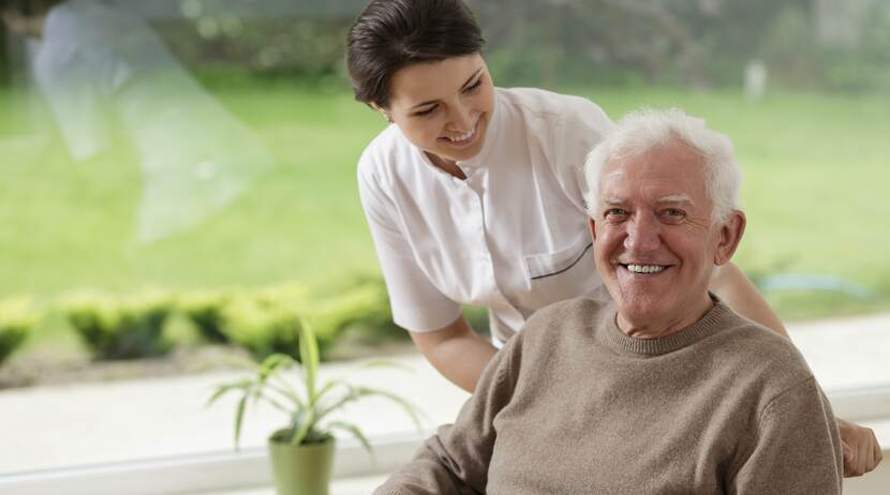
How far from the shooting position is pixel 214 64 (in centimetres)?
319

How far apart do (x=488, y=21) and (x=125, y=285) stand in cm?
112

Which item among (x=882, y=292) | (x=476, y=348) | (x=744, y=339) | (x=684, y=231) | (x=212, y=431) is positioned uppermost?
(x=684, y=231)

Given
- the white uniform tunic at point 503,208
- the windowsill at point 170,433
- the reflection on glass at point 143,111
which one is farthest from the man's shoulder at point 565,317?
the reflection on glass at point 143,111

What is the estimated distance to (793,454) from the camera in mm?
1851

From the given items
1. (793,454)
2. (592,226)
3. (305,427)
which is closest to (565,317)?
(592,226)

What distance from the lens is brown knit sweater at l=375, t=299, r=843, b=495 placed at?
1868 mm

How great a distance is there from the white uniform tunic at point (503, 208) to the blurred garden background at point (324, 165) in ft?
2.78

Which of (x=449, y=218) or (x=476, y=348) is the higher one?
(x=449, y=218)

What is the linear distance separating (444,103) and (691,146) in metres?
0.40

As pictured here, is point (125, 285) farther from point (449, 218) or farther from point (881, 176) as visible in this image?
point (881, 176)

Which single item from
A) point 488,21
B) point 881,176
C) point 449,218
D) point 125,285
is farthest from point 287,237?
point 881,176

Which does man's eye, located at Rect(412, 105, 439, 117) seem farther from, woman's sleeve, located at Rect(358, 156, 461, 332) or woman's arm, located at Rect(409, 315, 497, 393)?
woman's arm, located at Rect(409, 315, 497, 393)

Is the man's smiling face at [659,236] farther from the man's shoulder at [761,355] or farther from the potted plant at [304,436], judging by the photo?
the potted plant at [304,436]

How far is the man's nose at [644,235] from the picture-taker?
6.56 feet
